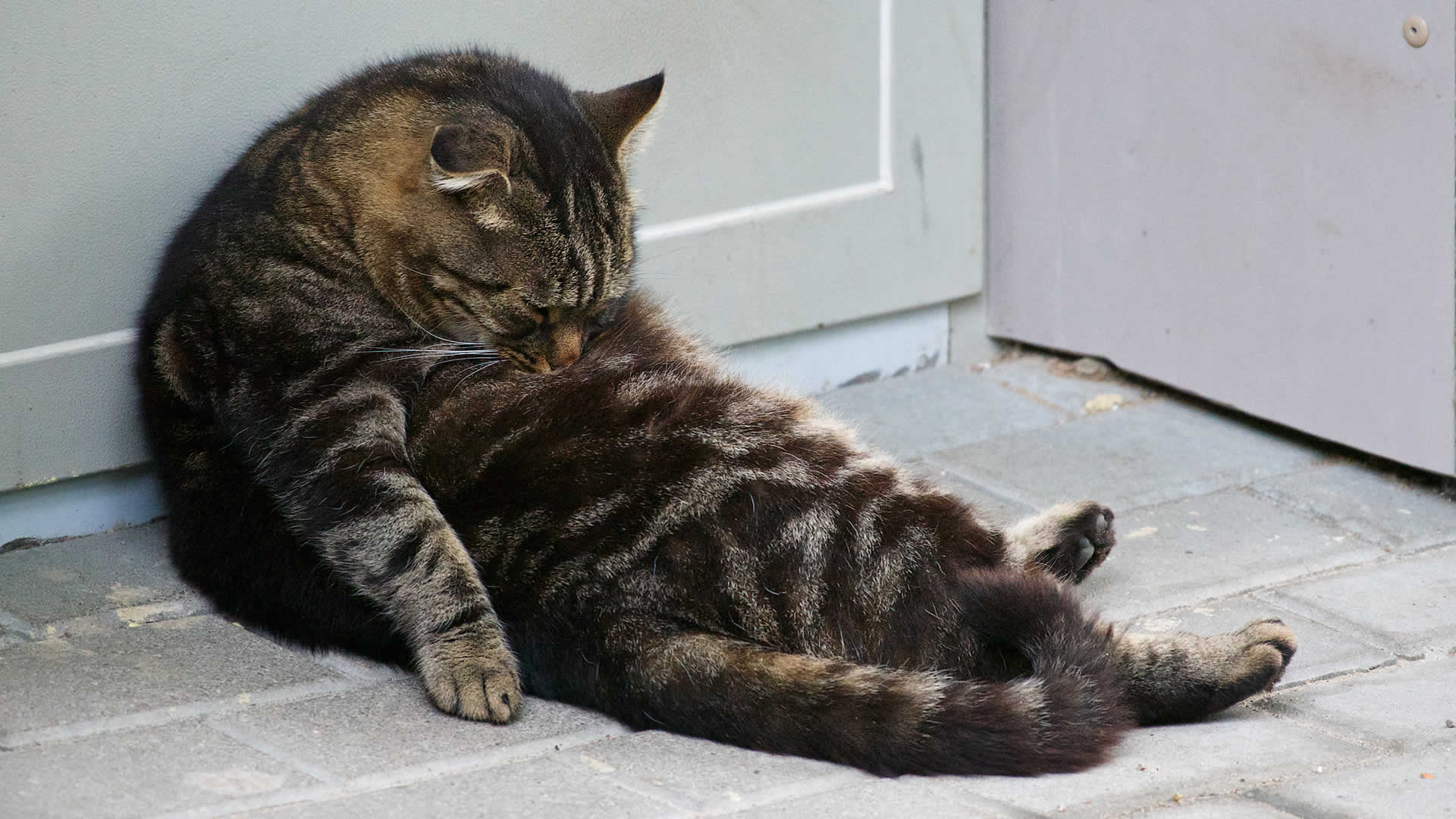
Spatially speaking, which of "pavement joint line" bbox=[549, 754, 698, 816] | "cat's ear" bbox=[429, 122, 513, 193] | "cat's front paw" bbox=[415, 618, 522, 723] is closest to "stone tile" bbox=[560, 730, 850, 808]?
"pavement joint line" bbox=[549, 754, 698, 816]

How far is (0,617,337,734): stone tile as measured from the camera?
7.99 feet

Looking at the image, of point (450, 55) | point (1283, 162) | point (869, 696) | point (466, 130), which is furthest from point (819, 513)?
point (1283, 162)

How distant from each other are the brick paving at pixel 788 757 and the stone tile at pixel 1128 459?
1cm

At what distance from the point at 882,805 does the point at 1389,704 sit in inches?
39.3

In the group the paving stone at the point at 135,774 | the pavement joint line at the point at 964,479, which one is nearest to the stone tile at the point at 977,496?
the pavement joint line at the point at 964,479

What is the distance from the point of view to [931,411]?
13.1 ft

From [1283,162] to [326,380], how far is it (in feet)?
7.61

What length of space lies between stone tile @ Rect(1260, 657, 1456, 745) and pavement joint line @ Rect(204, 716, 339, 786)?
1.58 m

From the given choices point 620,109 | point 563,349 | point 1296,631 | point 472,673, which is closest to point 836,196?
point 620,109

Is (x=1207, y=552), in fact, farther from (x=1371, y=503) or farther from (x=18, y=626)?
(x=18, y=626)

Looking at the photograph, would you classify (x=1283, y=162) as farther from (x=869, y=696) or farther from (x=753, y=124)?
(x=869, y=696)

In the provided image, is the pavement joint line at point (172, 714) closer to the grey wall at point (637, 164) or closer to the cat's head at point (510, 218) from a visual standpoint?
the cat's head at point (510, 218)

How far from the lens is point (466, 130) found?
256 centimetres

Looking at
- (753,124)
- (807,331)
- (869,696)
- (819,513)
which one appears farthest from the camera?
(807,331)
